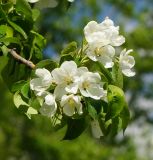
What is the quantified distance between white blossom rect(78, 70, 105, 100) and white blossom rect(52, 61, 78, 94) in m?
0.02

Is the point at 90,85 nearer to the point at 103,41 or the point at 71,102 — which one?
the point at 71,102

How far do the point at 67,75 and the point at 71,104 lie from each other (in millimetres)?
80

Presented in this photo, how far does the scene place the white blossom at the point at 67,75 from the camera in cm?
154

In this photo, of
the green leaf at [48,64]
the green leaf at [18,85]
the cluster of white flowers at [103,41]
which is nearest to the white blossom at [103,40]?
the cluster of white flowers at [103,41]

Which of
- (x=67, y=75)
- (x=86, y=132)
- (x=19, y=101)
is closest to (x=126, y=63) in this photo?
(x=67, y=75)

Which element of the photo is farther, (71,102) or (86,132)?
(86,132)

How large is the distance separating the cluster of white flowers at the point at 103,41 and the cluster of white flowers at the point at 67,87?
8 centimetres

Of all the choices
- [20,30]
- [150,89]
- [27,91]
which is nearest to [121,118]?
[27,91]

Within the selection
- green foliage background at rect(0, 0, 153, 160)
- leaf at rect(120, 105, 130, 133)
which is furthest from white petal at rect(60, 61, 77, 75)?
green foliage background at rect(0, 0, 153, 160)

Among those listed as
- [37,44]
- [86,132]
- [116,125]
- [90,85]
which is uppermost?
[90,85]

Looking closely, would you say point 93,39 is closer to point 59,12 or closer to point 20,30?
point 20,30

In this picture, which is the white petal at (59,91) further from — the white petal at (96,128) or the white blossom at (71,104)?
the white petal at (96,128)

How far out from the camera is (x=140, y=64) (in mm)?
15961

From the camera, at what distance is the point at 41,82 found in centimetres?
156
